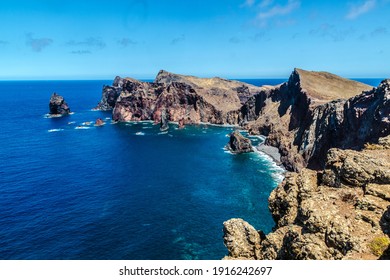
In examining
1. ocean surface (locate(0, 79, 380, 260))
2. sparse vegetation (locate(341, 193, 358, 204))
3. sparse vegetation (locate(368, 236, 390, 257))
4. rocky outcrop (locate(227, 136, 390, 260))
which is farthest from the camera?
ocean surface (locate(0, 79, 380, 260))

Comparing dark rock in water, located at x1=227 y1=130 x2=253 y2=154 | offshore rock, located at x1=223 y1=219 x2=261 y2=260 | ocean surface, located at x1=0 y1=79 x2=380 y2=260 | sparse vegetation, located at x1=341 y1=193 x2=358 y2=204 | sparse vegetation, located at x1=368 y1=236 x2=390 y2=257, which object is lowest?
→ ocean surface, located at x1=0 y1=79 x2=380 y2=260

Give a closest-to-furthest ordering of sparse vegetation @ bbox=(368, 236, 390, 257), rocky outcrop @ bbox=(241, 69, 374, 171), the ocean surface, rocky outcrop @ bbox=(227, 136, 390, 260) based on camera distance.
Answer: sparse vegetation @ bbox=(368, 236, 390, 257) → rocky outcrop @ bbox=(227, 136, 390, 260) → the ocean surface → rocky outcrop @ bbox=(241, 69, 374, 171)

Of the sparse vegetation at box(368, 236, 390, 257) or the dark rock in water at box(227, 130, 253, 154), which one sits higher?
the sparse vegetation at box(368, 236, 390, 257)

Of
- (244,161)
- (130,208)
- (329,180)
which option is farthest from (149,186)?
(329,180)

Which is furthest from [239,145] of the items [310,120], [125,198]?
[125,198]

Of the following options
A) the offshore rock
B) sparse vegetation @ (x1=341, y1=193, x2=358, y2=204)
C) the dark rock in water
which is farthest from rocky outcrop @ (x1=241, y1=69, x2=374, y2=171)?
the offshore rock

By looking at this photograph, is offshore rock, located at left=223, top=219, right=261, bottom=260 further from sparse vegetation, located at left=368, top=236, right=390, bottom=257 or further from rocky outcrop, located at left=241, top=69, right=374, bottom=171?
rocky outcrop, located at left=241, top=69, right=374, bottom=171

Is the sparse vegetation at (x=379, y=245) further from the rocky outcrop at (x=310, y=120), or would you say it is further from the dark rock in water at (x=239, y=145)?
the dark rock in water at (x=239, y=145)
